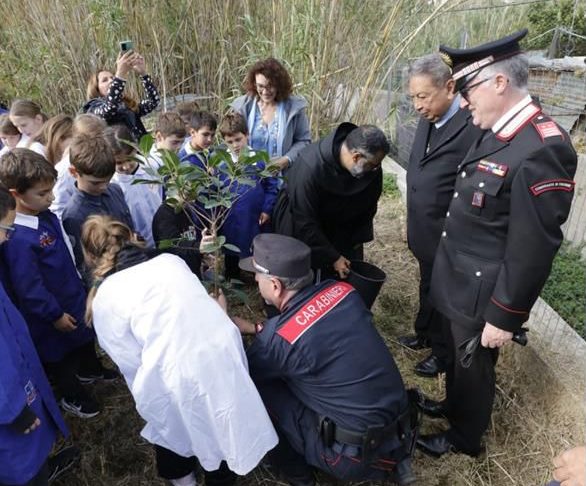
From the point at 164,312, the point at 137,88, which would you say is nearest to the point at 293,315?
the point at 164,312

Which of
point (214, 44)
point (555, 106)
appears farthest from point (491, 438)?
point (555, 106)

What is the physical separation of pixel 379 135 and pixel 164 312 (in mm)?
1367

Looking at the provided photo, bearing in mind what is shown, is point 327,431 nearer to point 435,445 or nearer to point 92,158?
point 435,445

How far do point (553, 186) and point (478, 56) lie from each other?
56cm

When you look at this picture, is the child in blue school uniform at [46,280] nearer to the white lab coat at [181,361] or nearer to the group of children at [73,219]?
the group of children at [73,219]

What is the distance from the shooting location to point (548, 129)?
164 centimetres

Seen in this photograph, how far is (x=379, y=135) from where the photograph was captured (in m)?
2.21

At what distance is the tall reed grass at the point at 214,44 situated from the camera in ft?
13.0

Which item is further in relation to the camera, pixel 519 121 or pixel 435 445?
pixel 435 445

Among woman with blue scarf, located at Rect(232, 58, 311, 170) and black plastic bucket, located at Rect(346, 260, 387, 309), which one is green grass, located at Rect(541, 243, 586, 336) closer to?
black plastic bucket, located at Rect(346, 260, 387, 309)

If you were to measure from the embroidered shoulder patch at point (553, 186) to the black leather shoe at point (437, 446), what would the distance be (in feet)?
4.35

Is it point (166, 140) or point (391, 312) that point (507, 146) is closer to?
point (391, 312)

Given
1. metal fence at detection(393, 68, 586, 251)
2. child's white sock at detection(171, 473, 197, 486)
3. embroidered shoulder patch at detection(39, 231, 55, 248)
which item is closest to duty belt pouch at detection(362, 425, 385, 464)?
child's white sock at detection(171, 473, 197, 486)

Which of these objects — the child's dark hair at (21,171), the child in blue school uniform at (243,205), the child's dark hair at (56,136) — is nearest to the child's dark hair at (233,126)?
the child in blue school uniform at (243,205)
